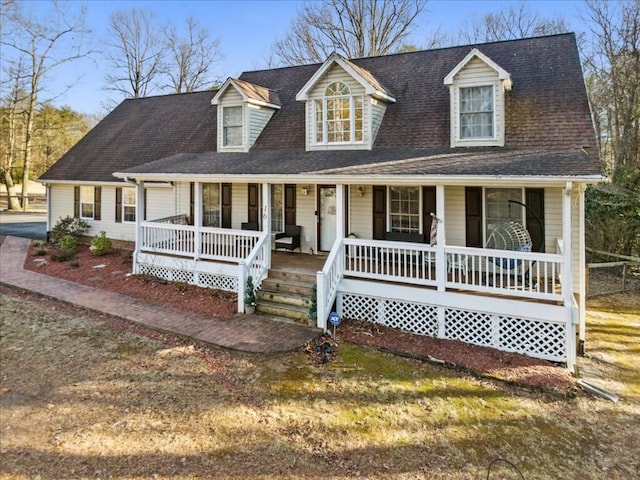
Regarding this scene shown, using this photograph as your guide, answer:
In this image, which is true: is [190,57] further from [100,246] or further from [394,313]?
[394,313]

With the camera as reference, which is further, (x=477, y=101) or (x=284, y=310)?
(x=477, y=101)

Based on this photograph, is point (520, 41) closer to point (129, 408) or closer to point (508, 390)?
point (508, 390)

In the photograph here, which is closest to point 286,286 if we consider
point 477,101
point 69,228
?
point 477,101

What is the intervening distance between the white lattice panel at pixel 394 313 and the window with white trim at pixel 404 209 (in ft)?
9.46

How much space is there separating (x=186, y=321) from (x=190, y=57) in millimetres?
33467

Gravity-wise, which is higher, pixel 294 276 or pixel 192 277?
pixel 294 276

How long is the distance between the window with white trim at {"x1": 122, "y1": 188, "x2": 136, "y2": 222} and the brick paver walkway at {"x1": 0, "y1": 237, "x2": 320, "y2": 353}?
4.40m

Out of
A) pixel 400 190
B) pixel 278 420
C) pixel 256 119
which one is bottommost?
pixel 278 420

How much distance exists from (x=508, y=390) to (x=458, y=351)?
140 cm

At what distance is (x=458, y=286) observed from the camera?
840cm

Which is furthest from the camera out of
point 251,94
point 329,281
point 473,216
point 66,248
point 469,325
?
point 66,248

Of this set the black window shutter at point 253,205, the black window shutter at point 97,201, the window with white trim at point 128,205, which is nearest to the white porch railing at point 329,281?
the black window shutter at point 253,205

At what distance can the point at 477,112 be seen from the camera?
35.4ft

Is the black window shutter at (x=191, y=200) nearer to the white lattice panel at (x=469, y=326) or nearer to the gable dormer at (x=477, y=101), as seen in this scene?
the gable dormer at (x=477, y=101)
